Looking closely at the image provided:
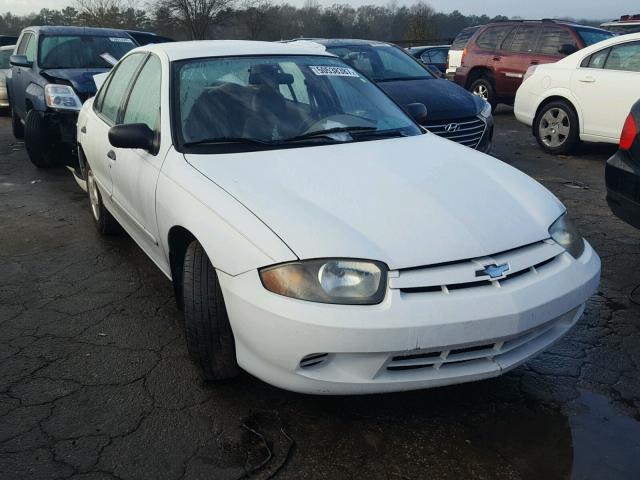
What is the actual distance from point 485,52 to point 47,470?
10.7m

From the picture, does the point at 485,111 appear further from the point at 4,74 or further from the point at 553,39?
the point at 4,74

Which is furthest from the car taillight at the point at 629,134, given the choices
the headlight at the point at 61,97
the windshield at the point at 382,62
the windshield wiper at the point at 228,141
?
the headlight at the point at 61,97

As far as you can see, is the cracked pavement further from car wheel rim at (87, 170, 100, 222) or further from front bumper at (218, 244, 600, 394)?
car wheel rim at (87, 170, 100, 222)

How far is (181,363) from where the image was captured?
2.95 m

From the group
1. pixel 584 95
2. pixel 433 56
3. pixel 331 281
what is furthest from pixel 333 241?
pixel 433 56

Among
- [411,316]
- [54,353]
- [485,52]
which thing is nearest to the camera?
[411,316]

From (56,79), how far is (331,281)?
240 inches

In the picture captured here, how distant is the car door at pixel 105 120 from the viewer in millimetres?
4016

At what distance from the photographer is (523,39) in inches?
416

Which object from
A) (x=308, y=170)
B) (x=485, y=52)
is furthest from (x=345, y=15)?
(x=308, y=170)

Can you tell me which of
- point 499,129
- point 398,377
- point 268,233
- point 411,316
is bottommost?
point 499,129

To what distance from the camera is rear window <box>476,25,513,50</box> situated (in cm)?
1096

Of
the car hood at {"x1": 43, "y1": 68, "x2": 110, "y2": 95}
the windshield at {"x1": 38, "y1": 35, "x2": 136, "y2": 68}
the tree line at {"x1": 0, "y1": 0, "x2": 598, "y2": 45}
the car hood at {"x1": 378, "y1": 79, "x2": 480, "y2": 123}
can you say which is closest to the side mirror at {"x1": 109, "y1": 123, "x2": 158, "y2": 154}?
the car hood at {"x1": 378, "y1": 79, "x2": 480, "y2": 123}

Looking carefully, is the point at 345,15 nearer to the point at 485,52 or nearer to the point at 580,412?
the point at 485,52
